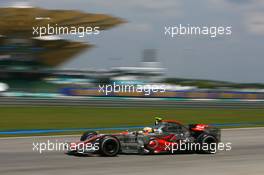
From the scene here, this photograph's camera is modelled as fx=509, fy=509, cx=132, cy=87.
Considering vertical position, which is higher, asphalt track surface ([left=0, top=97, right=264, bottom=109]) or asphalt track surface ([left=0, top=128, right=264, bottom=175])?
asphalt track surface ([left=0, top=97, right=264, bottom=109])

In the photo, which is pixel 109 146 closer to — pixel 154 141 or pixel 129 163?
pixel 129 163

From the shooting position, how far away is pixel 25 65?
7006cm

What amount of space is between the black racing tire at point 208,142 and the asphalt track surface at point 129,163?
241 millimetres

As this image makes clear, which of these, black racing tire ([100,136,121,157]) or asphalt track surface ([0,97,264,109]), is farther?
asphalt track surface ([0,97,264,109])

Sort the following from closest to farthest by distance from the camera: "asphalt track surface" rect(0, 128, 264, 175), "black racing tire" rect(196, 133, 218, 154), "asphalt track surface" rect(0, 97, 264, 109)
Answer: "asphalt track surface" rect(0, 128, 264, 175) < "black racing tire" rect(196, 133, 218, 154) < "asphalt track surface" rect(0, 97, 264, 109)

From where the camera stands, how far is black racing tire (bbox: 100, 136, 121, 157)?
13.0 metres

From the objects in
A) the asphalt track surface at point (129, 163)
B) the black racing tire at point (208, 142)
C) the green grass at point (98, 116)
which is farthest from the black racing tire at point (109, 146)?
the green grass at point (98, 116)

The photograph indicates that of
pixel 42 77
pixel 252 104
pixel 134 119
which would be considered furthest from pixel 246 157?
pixel 42 77

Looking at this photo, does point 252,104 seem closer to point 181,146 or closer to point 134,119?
point 134,119

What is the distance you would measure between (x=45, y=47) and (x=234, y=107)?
4532 cm

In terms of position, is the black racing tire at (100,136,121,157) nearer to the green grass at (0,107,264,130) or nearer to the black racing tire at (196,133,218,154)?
the black racing tire at (196,133,218,154)

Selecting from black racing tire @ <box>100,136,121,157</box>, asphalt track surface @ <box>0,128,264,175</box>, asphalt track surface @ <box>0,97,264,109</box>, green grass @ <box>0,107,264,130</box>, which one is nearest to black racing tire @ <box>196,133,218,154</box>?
asphalt track surface @ <box>0,128,264,175</box>

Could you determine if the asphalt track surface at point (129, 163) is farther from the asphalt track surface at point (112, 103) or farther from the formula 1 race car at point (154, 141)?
the asphalt track surface at point (112, 103)

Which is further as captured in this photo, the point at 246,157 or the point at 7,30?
the point at 7,30
